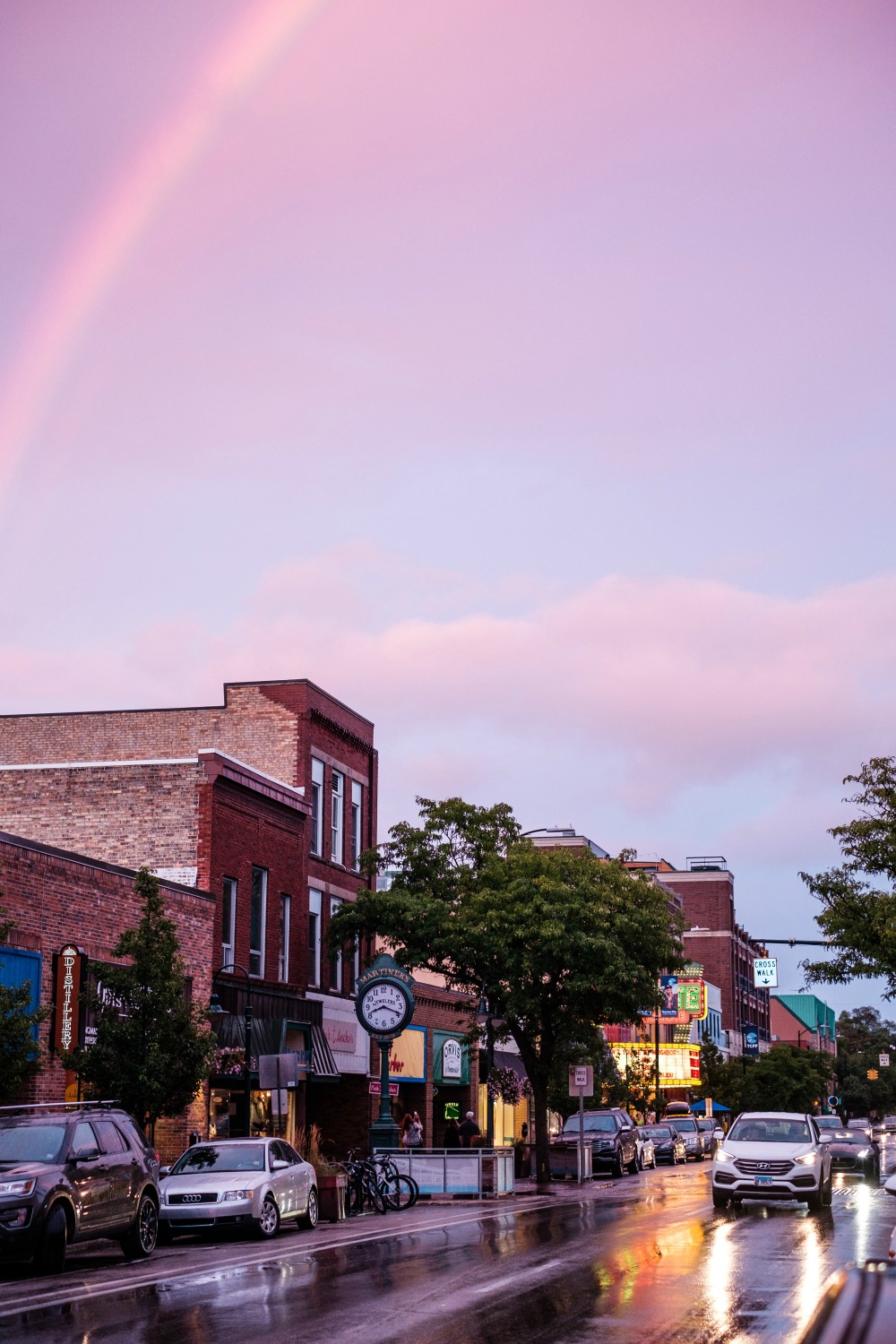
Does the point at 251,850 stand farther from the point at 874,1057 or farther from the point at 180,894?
the point at 874,1057

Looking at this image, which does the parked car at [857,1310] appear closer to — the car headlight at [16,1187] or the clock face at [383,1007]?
the car headlight at [16,1187]

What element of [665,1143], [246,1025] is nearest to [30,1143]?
[246,1025]

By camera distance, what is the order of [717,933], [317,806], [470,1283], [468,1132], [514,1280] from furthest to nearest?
1. [717,933]
2. [317,806]
3. [468,1132]
4. [514,1280]
5. [470,1283]

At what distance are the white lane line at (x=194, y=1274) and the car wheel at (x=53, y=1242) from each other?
78cm

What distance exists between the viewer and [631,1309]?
13.2m

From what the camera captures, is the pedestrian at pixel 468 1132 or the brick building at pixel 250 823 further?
the pedestrian at pixel 468 1132

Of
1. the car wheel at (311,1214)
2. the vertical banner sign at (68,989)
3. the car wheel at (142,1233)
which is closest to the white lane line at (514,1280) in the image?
the car wheel at (142,1233)

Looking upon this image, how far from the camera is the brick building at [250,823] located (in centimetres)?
3606

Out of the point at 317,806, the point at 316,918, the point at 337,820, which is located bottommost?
the point at 316,918

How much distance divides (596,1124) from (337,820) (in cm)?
1271

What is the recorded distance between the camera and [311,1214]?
24688 mm

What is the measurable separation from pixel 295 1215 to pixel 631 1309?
39.0 feet

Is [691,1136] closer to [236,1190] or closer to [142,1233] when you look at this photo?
[236,1190]

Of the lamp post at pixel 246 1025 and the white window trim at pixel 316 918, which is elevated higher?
the white window trim at pixel 316 918
